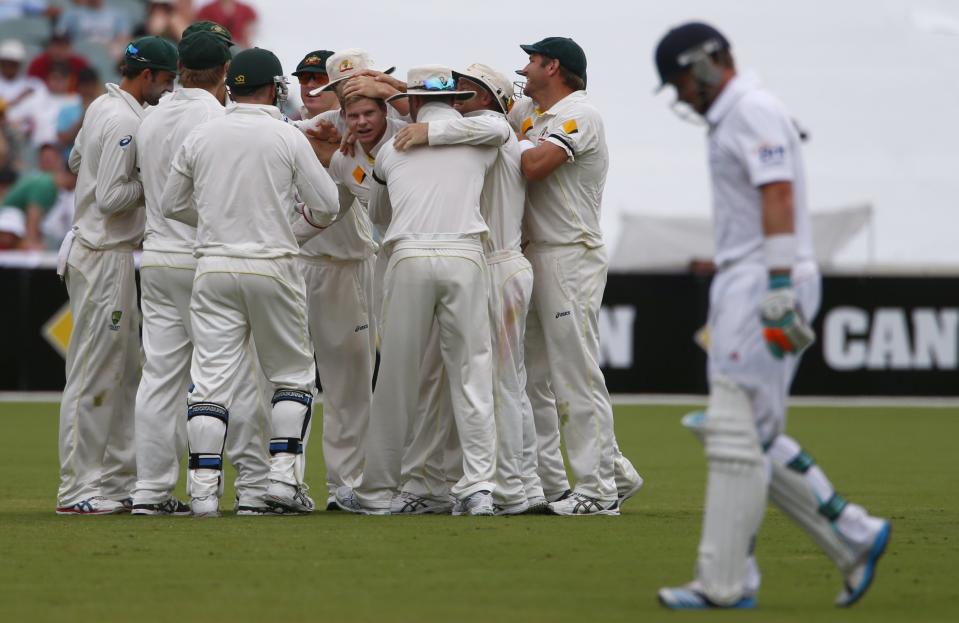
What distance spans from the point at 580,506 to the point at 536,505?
9.9 inches

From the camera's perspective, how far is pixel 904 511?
8250 millimetres

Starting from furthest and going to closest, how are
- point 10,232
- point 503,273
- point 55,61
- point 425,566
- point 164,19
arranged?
point 164,19 → point 55,61 → point 10,232 → point 503,273 → point 425,566

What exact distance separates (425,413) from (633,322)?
916 cm

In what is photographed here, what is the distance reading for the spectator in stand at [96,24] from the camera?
69.4 feet

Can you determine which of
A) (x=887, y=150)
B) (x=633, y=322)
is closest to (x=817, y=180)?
(x=887, y=150)

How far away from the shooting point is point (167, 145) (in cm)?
787


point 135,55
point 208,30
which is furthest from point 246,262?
point 135,55

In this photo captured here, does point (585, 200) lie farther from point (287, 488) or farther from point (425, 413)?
point (287, 488)

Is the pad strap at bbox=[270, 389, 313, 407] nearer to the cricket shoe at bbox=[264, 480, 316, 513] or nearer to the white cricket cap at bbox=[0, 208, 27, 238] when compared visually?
the cricket shoe at bbox=[264, 480, 316, 513]

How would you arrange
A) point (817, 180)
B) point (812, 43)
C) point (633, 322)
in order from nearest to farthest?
1. point (633, 322)
2. point (817, 180)
3. point (812, 43)

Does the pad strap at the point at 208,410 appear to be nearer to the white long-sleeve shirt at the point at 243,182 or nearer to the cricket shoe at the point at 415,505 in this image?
the white long-sleeve shirt at the point at 243,182

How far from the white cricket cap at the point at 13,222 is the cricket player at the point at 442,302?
37.5 ft

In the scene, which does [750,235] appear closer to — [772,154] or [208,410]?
[772,154]

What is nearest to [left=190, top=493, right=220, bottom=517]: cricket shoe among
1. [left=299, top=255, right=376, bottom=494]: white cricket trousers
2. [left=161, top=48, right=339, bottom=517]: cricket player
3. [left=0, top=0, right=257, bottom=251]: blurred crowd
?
[left=161, top=48, right=339, bottom=517]: cricket player
